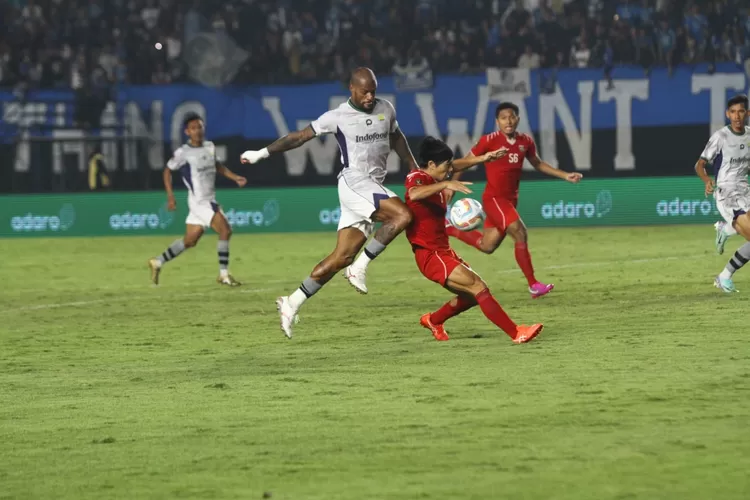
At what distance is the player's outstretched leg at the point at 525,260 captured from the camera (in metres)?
14.3

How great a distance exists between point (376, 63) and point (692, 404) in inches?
871

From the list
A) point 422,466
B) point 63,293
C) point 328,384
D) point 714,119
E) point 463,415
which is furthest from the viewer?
point 714,119

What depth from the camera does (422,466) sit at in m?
6.29

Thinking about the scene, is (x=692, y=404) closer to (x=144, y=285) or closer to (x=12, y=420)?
(x=12, y=420)

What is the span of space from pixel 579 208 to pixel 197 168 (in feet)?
33.2

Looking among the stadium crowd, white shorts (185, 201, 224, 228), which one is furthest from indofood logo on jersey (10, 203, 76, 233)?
white shorts (185, 201, 224, 228)

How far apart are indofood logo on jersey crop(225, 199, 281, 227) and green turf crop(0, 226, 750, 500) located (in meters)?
→ 11.1

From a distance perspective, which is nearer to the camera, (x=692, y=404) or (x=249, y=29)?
(x=692, y=404)

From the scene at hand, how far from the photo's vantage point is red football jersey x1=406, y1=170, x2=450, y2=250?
10.4 metres

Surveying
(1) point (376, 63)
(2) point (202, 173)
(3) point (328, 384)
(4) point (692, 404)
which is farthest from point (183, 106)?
(4) point (692, 404)

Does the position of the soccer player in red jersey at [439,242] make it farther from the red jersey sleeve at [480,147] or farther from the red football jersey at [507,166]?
the red football jersey at [507,166]

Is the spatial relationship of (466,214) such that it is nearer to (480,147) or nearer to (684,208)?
(480,147)

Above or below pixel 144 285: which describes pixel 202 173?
above

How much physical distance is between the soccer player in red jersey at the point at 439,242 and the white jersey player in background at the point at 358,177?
1.48 ft
